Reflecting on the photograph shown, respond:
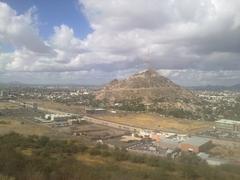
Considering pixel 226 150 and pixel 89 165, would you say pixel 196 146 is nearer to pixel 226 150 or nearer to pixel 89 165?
pixel 226 150

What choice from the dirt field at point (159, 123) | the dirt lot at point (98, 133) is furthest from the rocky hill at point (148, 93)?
Result: the dirt lot at point (98, 133)

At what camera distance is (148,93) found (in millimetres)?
150375

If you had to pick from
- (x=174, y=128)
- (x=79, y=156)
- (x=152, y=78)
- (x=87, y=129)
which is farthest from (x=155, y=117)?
(x=152, y=78)

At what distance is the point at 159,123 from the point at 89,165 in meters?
58.3

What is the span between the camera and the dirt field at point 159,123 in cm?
7506

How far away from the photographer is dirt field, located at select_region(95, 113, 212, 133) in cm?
7506

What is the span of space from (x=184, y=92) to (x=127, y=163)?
134689 mm

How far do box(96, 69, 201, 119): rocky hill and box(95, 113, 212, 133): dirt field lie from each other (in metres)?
28.3

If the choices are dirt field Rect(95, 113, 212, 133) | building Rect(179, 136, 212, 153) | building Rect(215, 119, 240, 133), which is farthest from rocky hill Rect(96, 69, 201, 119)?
building Rect(179, 136, 212, 153)

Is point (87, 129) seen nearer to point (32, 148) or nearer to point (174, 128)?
point (174, 128)

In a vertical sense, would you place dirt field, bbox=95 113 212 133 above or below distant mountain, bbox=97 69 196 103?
below

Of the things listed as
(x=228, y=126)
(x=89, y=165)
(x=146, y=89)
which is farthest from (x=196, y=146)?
(x=146, y=89)

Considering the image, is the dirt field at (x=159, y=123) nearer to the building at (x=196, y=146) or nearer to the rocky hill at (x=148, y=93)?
the building at (x=196, y=146)

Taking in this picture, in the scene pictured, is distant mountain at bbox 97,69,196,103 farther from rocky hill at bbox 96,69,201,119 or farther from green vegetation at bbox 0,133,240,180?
green vegetation at bbox 0,133,240,180
